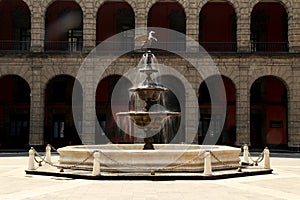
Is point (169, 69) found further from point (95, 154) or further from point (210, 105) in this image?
point (95, 154)

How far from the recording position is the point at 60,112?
3394 centimetres

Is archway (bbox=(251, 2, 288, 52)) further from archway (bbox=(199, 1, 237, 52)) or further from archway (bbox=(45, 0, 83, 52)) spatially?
archway (bbox=(45, 0, 83, 52))

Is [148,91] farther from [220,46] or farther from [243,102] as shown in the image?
[220,46]

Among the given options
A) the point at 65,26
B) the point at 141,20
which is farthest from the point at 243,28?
the point at 65,26

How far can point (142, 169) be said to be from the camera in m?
14.0

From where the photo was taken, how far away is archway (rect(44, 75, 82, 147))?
33.5m

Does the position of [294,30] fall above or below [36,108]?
above

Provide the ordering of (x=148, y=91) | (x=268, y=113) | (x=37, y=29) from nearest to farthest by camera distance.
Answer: (x=148, y=91) → (x=37, y=29) → (x=268, y=113)

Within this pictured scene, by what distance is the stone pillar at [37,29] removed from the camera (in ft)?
96.2

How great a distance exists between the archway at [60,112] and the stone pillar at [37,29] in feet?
15.3

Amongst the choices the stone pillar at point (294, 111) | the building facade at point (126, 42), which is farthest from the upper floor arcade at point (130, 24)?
the stone pillar at point (294, 111)

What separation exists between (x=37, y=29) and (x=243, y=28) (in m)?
14.5

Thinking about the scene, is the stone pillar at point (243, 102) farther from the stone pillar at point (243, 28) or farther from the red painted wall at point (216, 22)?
the red painted wall at point (216, 22)

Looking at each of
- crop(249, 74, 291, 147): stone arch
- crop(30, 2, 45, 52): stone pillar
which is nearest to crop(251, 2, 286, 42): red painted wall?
crop(249, 74, 291, 147): stone arch
